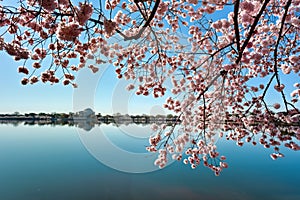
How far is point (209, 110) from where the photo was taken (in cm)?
421

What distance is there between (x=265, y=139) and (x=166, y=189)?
6.18 metres

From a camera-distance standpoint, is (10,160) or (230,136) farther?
(10,160)

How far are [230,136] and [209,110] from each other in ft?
2.42

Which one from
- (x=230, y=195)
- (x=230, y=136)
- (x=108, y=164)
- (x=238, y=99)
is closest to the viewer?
(x=238, y=99)

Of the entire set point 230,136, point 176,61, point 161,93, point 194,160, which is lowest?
point 194,160

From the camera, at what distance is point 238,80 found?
3693mm

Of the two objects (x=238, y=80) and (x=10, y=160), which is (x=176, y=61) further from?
(x=10, y=160)

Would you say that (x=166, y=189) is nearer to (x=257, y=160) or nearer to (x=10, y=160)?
(x=257, y=160)

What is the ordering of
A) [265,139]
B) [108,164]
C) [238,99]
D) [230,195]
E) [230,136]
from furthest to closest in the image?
[108,164] → [230,195] → [230,136] → [238,99] → [265,139]

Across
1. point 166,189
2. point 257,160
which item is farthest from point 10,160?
point 257,160

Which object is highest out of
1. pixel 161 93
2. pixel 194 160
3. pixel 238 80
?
pixel 238 80

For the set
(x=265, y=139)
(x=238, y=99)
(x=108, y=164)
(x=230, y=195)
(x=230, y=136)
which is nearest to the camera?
(x=265, y=139)

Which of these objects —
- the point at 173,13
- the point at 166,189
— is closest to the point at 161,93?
the point at 173,13

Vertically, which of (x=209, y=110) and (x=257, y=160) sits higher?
(x=209, y=110)
